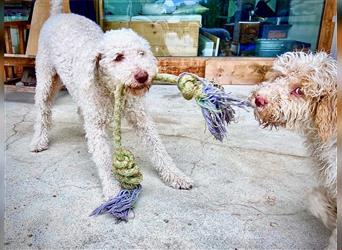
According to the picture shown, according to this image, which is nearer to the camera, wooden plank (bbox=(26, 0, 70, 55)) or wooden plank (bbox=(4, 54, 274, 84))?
wooden plank (bbox=(26, 0, 70, 55))

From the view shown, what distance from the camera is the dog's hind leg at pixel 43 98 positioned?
2607mm

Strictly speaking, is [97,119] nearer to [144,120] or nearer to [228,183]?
[144,120]

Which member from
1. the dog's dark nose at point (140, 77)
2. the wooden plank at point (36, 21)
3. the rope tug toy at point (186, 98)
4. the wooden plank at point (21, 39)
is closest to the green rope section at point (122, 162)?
the rope tug toy at point (186, 98)

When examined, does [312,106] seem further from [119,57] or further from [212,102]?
[119,57]

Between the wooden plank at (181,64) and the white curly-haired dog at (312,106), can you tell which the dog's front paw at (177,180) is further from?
the wooden plank at (181,64)

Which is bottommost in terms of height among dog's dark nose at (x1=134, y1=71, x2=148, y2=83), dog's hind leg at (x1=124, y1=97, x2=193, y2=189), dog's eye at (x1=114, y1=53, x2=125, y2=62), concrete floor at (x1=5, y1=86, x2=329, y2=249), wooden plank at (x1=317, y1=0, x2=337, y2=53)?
concrete floor at (x1=5, y1=86, x2=329, y2=249)

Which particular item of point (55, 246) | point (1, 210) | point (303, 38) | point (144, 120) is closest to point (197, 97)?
point (144, 120)

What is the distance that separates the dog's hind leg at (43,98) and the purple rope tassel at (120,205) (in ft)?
3.42

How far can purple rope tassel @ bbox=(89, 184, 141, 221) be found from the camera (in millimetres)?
1782

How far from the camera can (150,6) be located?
454 cm

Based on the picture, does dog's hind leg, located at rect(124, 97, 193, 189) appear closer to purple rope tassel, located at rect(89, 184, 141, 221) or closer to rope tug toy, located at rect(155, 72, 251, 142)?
purple rope tassel, located at rect(89, 184, 141, 221)

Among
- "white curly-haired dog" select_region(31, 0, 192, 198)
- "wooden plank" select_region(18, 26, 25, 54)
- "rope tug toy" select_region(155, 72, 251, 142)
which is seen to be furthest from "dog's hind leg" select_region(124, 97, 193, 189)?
"wooden plank" select_region(18, 26, 25, 54)

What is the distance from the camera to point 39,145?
8.52 feet

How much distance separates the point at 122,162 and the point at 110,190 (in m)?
0.23
